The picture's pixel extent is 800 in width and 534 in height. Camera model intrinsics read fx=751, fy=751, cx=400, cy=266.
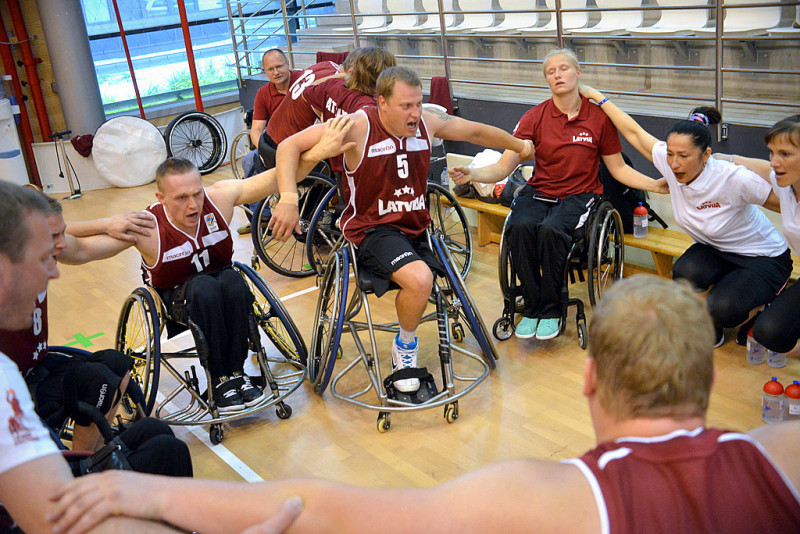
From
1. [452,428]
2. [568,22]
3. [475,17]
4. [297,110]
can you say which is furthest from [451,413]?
[475,17]

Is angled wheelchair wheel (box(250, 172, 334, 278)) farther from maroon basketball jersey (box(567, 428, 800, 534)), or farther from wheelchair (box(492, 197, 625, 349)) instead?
maroon basketball jersey (box(567, 428, 800, 534))

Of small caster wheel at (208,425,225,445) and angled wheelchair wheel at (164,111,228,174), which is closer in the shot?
small caster wheel at (208,425,225,445)

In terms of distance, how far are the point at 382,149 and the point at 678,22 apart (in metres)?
2.96

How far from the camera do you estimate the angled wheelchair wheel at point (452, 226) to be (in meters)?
4.36

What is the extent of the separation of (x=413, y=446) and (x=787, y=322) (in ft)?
5.12

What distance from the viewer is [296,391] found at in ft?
11.6

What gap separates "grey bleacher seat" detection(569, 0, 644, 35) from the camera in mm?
5406

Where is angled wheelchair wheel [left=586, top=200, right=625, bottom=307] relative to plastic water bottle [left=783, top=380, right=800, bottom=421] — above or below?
above

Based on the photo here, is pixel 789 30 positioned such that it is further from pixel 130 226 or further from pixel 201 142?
pixel 201 142

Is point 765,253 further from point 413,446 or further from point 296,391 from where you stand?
point 296,391

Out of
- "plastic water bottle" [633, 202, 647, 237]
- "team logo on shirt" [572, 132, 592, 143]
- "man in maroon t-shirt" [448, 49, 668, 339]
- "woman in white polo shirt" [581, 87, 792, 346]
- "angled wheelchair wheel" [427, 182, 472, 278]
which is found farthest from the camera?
"angled wheelchair wheel" [427, 182, 472, 278]

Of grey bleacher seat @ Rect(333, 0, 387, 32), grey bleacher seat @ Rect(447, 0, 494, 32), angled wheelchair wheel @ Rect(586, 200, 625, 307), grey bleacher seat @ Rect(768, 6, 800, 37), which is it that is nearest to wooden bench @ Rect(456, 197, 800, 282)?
angled wheelchair wheel @ Rect(586, 200, 625, 307)

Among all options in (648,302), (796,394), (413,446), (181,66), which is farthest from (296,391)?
(181,66)

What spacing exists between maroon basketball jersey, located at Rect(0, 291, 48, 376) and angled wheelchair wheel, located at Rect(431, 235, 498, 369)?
5.15 ft
